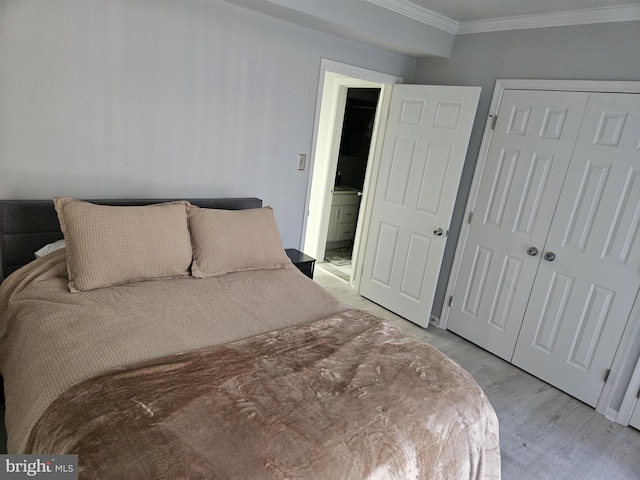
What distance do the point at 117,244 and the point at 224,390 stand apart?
1.03 m

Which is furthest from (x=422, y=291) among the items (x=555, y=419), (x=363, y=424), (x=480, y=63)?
(x=363, y=424)

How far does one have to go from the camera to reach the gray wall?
7.81 feet

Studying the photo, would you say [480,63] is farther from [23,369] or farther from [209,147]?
[23,369]

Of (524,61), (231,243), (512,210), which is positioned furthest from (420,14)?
(231,243)

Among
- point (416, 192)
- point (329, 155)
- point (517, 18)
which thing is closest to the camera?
point (517, 18)

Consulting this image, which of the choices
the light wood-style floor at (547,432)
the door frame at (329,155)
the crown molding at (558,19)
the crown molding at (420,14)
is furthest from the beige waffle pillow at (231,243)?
the crown molding at (558,19)

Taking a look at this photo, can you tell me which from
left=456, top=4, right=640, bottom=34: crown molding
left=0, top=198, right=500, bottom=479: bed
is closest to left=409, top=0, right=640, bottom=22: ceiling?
left=456, top=4, right=640, bottom=34: crown molding

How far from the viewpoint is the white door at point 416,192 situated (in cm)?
310

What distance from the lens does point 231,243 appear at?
7.48 feet

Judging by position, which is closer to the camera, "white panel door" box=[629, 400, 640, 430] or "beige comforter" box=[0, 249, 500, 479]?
"beige comforter" box=[0, 249, 500, 479]

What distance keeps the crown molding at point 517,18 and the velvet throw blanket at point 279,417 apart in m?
2.32

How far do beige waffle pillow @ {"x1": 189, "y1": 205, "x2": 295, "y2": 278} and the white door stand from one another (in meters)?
1.36

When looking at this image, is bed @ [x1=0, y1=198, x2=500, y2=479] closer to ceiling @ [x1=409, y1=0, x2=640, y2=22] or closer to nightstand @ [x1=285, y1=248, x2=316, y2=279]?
nightstand @ [x1=285, y1=248, x2=316, y2=279]

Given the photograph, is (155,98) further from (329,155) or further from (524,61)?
(524,61)
